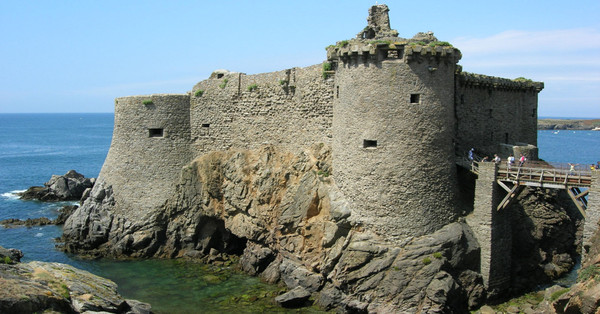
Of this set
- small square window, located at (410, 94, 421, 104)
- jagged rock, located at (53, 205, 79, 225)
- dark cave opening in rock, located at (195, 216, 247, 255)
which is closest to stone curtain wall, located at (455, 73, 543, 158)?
small square window, located at (410, 94, 421, 104)

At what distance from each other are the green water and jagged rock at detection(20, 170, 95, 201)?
2248 centimetres

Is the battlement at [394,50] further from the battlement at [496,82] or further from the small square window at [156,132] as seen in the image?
the small square window at [156,132]

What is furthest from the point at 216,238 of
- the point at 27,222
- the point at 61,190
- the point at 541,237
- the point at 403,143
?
the point at 61,190

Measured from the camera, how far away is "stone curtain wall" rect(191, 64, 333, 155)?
29047 mm

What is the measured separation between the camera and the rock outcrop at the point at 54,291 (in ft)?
54.6

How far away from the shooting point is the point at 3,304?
52.3 feet

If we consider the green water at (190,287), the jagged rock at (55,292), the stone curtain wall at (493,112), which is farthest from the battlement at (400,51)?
the jagged rock at (55,292)

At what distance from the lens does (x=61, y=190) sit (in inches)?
2041

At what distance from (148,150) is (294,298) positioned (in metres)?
14.5

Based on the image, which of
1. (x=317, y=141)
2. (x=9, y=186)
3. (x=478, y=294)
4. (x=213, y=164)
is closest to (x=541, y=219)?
(x=478, y=294)

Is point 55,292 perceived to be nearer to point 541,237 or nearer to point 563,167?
point 563,167

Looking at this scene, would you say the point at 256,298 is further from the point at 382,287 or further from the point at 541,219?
the point at 541,219

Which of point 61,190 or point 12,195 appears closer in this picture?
point 61,190

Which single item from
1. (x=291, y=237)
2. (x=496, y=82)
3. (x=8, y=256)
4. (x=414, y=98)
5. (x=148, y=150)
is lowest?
(x=291, y=237)
